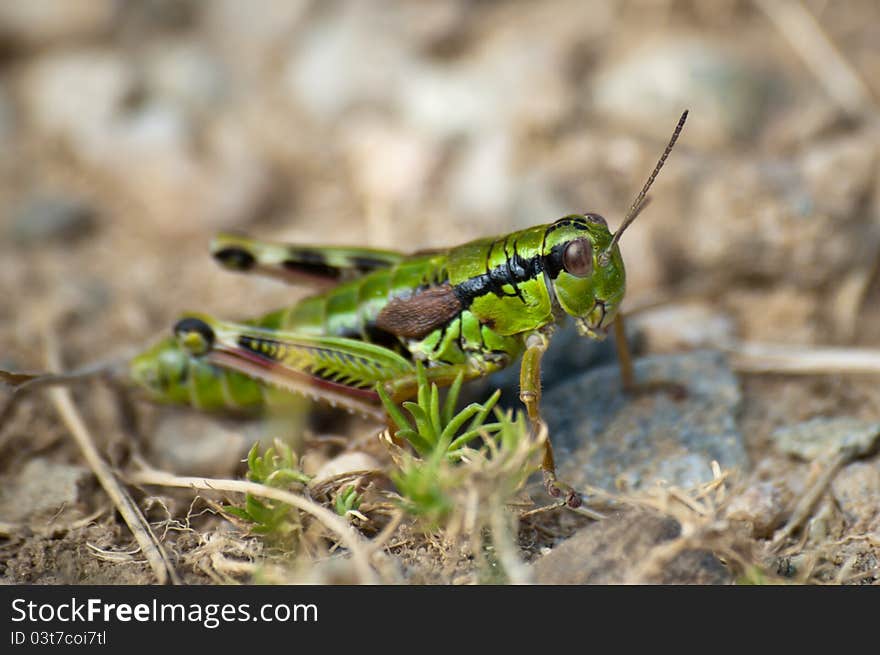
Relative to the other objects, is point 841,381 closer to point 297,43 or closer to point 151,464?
point 151,464

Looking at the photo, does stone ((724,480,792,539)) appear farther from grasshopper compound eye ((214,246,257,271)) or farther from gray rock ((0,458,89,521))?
gray rock ((0,458,89,521))

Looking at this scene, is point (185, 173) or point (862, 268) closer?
point (862, 268)

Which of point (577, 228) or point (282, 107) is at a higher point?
point (282, 107)

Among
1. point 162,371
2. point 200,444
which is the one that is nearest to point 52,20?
point 162,371

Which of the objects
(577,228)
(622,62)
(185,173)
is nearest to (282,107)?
(185,173)
